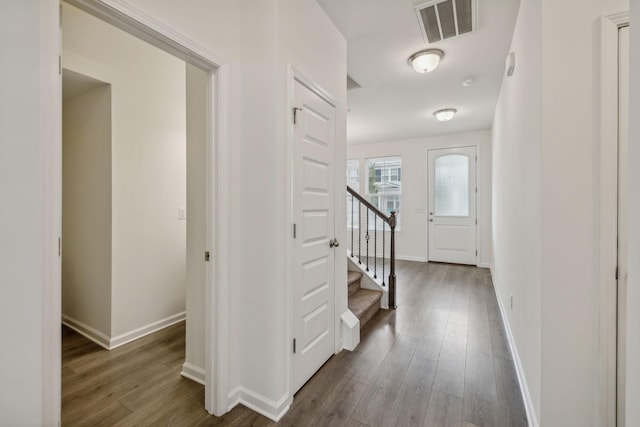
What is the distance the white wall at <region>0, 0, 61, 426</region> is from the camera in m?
0.91

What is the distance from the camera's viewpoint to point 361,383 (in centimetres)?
188

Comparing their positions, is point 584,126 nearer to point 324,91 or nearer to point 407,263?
point 324,91

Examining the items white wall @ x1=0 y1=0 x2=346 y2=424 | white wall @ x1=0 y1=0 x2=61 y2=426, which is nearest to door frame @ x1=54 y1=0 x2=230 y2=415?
white wall @ x1=0 y1=0 x2=346 y2=424

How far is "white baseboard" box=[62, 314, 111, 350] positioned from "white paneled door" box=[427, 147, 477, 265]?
530cm

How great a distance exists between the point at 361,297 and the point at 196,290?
5.93 ft

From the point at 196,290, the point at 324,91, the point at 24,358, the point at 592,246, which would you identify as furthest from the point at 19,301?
the point at 592,246

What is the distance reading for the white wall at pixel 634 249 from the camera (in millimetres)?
538

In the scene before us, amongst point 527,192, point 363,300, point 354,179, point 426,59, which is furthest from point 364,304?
point 354,179

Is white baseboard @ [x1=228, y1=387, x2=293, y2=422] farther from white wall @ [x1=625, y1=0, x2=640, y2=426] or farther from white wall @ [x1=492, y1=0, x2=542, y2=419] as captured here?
white wall @ [x1=625, y1=0, x2=640, y2=426]

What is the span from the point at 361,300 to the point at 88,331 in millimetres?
2602

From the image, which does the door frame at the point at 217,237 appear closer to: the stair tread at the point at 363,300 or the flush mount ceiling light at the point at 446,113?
the stair tread at the point at 363,300

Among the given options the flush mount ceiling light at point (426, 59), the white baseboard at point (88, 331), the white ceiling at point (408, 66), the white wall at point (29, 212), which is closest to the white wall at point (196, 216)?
the white wall at point (29, 212)

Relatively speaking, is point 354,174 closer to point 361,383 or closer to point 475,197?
point 475,197

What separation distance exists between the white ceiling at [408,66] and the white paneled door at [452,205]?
763 mm
